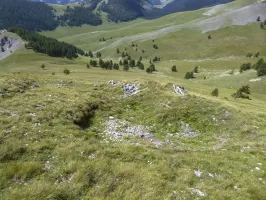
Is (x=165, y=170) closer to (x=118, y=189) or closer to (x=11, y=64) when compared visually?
(x=118, y=189)

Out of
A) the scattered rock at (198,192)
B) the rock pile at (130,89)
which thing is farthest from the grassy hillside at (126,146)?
the rock pile at (130,89)

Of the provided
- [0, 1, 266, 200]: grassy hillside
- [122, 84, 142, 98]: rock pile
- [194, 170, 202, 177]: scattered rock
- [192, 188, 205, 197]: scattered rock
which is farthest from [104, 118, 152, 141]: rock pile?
[192, 188, 205, 197]: scattered rock

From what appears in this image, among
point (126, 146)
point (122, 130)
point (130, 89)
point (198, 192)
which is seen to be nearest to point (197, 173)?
point (198, 192)

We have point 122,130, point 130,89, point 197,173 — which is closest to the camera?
point 197,173

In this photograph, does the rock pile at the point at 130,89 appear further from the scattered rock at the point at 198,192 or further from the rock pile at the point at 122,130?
the scattered rock at the point at 198,192

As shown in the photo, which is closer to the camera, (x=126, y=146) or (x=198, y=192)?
(x=198, y=192)

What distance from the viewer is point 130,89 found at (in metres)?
27.7

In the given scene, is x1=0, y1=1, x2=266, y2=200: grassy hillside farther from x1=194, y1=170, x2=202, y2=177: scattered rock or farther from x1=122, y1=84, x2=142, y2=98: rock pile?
x1=122, y1=84, x2=142, y2=98: rock pile

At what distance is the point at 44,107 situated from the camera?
18203 mm

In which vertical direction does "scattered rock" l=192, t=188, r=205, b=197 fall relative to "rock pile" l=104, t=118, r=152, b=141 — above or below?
below

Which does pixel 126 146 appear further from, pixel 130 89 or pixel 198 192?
pixel 130 89

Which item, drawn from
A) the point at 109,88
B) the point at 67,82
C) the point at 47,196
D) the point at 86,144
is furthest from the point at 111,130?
the point at 67,82

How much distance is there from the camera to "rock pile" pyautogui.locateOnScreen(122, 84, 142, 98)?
86.6 feet

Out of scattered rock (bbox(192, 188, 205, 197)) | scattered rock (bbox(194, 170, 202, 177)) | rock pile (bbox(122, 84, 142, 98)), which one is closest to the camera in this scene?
scattered rock (bbox(192, 188, 205, 197))
